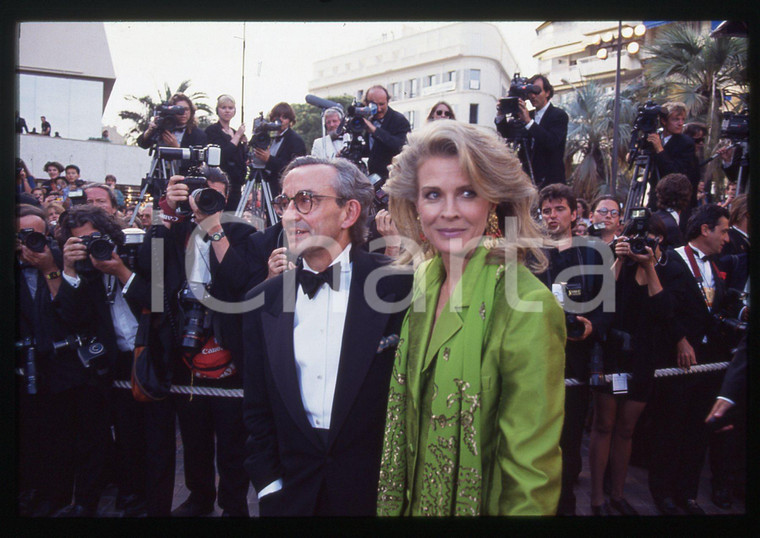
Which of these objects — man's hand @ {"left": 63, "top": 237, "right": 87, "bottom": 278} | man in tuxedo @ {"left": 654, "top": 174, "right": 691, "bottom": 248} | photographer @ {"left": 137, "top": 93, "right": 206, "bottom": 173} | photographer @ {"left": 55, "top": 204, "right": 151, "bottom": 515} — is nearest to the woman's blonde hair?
photographer @ {"left": 137, "top": 93, "right": 206, "bottom": 173}

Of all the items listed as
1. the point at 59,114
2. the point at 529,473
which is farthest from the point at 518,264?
the point at 59,114

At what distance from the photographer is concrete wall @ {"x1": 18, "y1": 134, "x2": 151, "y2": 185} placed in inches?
319

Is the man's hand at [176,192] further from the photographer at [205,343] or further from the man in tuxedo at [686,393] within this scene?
the man in tuxedo at [686,393]

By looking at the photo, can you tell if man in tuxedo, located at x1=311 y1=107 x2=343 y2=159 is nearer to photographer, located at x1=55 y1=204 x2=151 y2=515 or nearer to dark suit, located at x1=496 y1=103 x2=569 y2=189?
dark suit, located at x1=496 y1=103 x2=569 y2=189

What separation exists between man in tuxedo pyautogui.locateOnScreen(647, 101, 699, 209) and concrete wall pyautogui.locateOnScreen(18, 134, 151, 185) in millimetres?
6911

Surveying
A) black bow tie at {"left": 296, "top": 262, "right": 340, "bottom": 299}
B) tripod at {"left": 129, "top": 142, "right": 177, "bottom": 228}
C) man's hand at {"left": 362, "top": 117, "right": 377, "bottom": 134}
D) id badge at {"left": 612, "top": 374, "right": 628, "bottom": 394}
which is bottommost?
id badge at {"left": 612, "top": 374, "right": 628, "bottom": 394}

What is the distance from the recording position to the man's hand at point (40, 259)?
3326mm

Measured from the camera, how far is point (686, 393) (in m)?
3.59

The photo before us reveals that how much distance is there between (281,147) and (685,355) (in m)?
3.64

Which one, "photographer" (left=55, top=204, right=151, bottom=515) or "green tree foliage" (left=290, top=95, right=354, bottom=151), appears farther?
"green tree foliage" (left=290, top=95, right=354, bottom=151)

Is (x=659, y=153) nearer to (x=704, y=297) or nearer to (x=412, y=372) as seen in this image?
(x=704, y=297)

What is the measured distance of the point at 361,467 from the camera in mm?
2045

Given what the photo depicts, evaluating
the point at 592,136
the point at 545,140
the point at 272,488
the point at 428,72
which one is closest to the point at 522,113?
the point at 545,140

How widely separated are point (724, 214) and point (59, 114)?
238 inches
